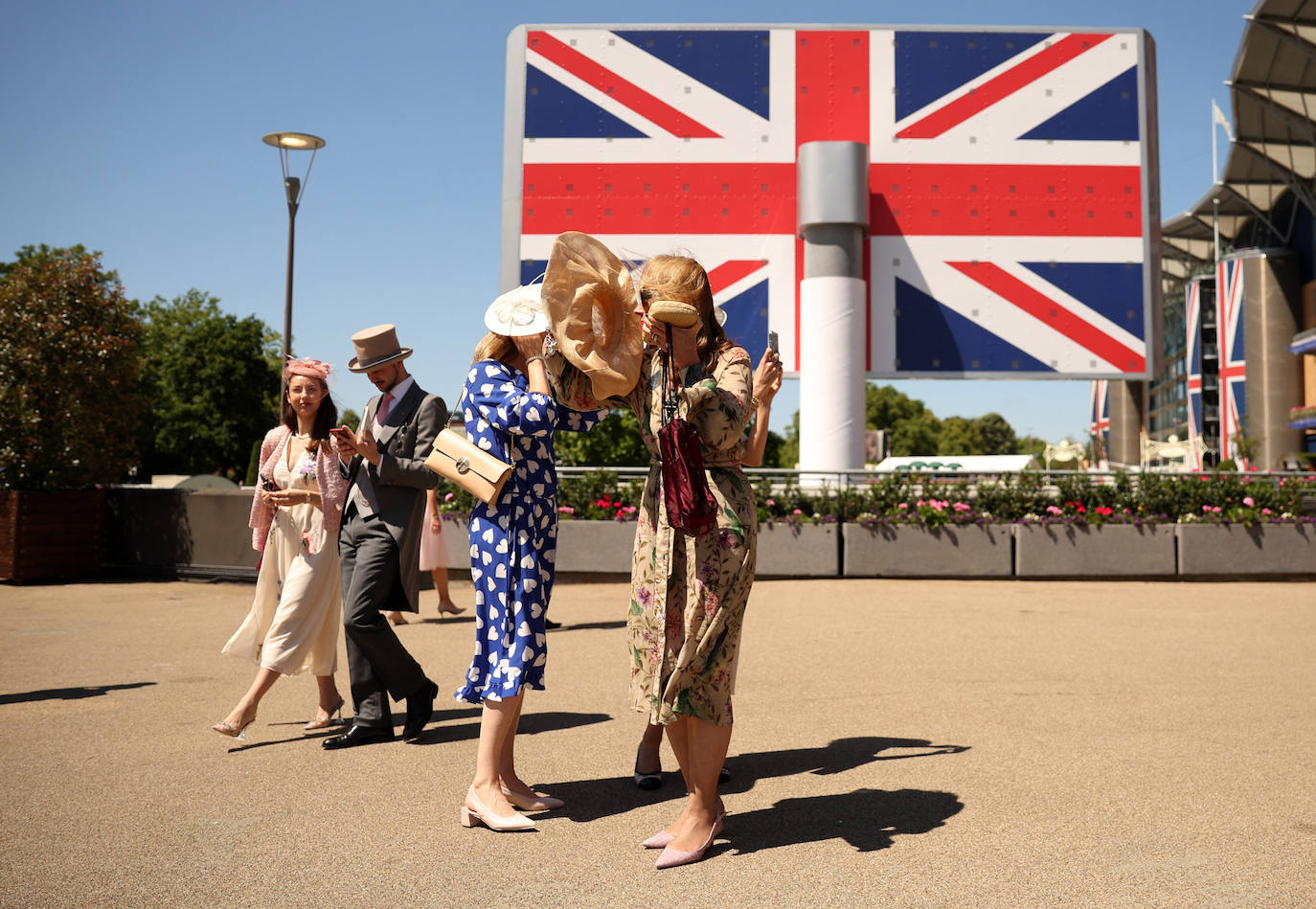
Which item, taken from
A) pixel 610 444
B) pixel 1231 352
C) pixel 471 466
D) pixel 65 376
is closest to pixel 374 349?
pixel 471 466

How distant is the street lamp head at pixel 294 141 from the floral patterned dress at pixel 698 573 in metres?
12.4

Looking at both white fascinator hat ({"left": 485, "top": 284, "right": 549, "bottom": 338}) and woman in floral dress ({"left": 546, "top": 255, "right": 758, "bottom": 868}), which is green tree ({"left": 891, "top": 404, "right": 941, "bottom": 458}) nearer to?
white fascinator hat ({"left": 485, "top": 284, "right": 549, "bottom": 338})

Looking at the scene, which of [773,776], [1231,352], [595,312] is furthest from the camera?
[1231,352]

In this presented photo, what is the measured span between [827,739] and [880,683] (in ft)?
4.95

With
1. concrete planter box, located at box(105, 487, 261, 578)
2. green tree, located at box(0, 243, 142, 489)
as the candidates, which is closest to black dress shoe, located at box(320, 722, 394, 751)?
concrete planter box, located at box(105, 487, 261, 578)

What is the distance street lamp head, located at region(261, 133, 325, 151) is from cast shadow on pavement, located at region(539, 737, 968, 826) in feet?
39.8

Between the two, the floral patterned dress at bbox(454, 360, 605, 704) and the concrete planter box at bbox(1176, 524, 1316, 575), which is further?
the concrete planter box at bbox(1176, 524, 1316, 575)

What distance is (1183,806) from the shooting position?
3998mm

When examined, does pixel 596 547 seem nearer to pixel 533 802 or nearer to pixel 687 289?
pixel 533 802

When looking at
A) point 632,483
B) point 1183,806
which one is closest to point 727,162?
Result: point 632,483

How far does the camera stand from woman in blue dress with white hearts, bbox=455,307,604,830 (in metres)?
3.91

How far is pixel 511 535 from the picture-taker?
3.99 meters

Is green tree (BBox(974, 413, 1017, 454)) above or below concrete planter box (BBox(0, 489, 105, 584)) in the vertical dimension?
above

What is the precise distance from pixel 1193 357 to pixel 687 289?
9299cm
